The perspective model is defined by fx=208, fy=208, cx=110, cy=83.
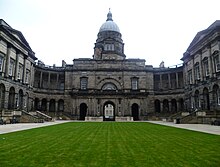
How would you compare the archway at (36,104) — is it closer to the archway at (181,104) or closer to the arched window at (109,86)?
the arched window at (109,86)

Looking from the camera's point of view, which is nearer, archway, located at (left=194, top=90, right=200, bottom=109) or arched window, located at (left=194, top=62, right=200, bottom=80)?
arched window, located at (left=194, top=62, right=200, bottom=80)

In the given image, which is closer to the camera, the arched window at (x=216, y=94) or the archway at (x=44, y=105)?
the arched window at (x=216, y=94)

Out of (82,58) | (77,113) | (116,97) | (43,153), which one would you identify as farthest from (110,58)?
(43,153)

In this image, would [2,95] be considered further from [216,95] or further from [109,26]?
[109,26]

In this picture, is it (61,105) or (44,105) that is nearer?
(44,105)

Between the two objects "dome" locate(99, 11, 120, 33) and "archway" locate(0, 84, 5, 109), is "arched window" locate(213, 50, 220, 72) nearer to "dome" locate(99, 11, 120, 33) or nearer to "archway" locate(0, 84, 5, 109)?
"archway" locate(0, 84, 5, 109)

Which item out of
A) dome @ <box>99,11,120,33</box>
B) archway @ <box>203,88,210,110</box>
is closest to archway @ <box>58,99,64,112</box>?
dome @ <box>99,11,120,33</box>

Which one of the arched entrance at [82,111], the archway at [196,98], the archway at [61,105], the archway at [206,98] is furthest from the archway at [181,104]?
the archway at [61,105]

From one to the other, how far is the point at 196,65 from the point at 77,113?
92.9 ft

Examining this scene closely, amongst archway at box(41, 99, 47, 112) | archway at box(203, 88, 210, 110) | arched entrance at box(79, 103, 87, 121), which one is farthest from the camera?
archway at box(41, 99, 47, 112)

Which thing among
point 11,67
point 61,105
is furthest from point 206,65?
point 61,105

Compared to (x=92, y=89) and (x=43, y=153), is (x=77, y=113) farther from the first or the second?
(x=43, y=153)

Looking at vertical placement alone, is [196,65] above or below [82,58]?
below

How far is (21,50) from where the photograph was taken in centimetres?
3681
